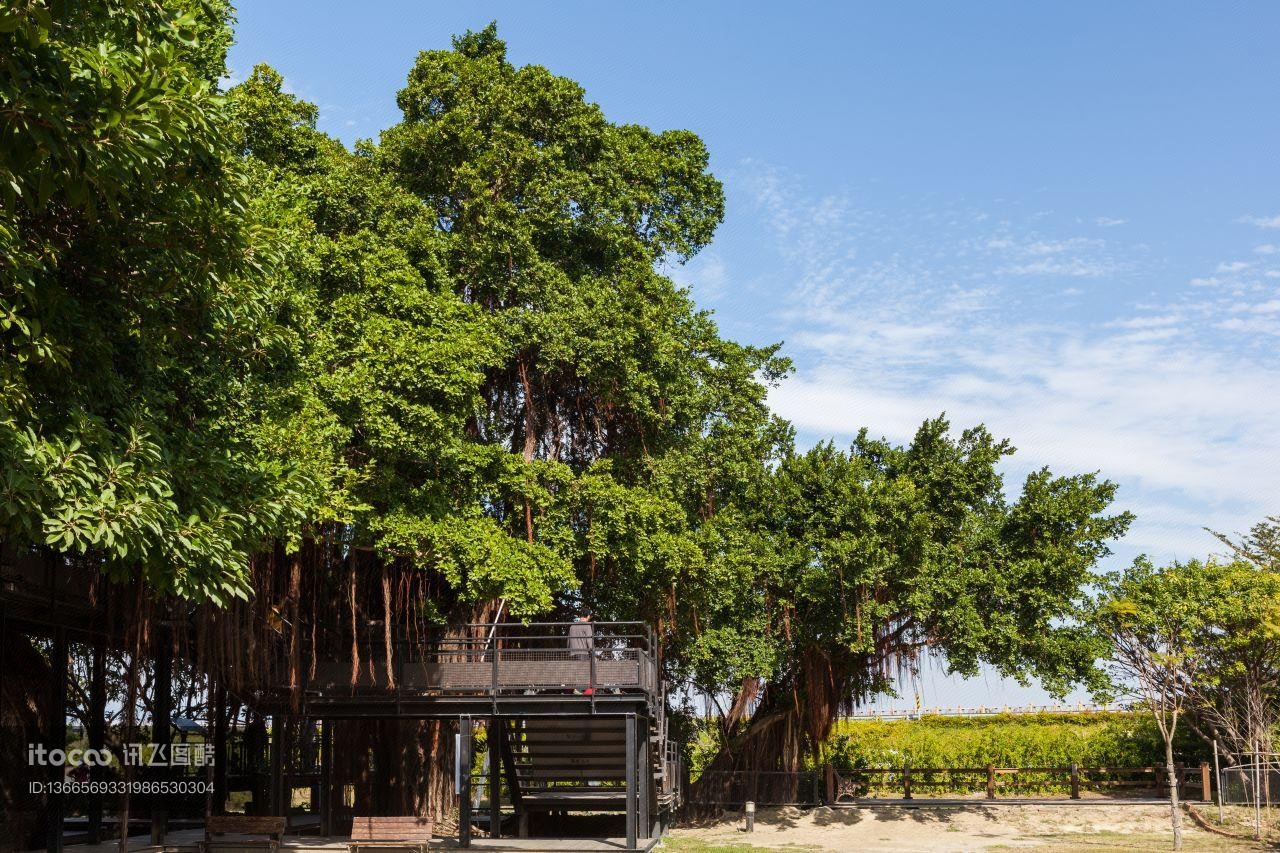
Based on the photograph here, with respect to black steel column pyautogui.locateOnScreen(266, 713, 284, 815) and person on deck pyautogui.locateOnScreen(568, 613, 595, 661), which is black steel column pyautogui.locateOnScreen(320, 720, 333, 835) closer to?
black steel column pyautogui.locateOnScreen(266, 713, 284, 815)

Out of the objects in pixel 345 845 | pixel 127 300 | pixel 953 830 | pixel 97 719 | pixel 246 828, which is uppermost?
pixel 127 300

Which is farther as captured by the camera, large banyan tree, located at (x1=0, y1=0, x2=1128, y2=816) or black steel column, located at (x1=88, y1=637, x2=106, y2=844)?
black steel column, located at (x1=88, y1=637, x2=106, y2=844)

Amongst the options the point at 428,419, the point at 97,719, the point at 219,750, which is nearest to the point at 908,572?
the point at 428,419

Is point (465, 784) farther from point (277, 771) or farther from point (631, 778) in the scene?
point (277, 771)

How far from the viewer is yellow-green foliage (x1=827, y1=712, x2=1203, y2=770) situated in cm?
3161

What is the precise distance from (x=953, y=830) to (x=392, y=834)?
46.9 feet

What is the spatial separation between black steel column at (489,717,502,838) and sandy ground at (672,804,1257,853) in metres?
3.63

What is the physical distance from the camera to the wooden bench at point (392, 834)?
54.6 feet

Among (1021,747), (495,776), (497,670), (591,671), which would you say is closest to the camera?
(591,671)

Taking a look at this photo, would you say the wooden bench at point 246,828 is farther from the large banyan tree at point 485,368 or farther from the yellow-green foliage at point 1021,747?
the yellow-green foliage at point 1021,747

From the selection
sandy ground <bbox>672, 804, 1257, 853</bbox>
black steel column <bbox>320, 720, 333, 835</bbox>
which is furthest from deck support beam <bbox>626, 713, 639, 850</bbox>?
black steel column <bbox>320, 720, 333, 835</bbox>

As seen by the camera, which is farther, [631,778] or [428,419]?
[631,778]

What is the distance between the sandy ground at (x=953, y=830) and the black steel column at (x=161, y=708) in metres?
9.09

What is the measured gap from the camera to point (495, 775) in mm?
20719
